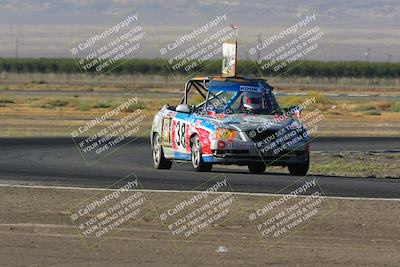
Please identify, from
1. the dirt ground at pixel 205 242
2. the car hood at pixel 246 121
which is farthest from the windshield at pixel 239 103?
the dirt ground at pixel 205 242

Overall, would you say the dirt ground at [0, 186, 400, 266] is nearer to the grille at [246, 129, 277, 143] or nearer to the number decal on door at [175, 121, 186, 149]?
the grille at [246, 129, 277, 143]

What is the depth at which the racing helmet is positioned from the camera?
2117cm

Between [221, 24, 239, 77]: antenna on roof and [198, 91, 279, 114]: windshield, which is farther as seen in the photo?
[221, 24, 239, 77]: antenna on roof

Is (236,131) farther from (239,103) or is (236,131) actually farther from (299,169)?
(299,169)

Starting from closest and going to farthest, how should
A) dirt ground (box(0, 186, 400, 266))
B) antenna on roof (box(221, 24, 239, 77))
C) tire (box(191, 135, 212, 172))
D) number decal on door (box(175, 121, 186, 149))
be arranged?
dirt ground (box(0, 186, 400, 266)) → tire (box(191, 135, 212, 172)) → number decal on door (box(175, 121, 186, 149)) → antenna on roof (box(221, 24, 239, 77))

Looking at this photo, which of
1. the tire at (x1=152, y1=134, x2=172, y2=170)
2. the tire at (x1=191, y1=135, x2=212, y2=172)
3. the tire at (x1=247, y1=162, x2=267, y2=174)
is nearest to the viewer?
the tire at (x1=191, y1=135, x2=212, y2=172)

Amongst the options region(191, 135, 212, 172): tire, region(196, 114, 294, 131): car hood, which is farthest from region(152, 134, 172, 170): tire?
region(196, 114, 294, 131): car hood

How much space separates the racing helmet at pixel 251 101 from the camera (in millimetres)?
21172

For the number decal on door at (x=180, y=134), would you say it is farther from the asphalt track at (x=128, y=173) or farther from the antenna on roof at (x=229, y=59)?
the antenna on roof at (x=229, y=59)

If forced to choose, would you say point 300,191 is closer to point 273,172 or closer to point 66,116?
point 273,172

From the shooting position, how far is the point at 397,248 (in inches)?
483

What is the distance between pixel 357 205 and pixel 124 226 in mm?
3968

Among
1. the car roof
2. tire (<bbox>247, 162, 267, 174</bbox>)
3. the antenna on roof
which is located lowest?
tire (<bbox>247, 162, 267, 174</bbox>)

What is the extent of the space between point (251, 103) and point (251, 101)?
0.16ft
